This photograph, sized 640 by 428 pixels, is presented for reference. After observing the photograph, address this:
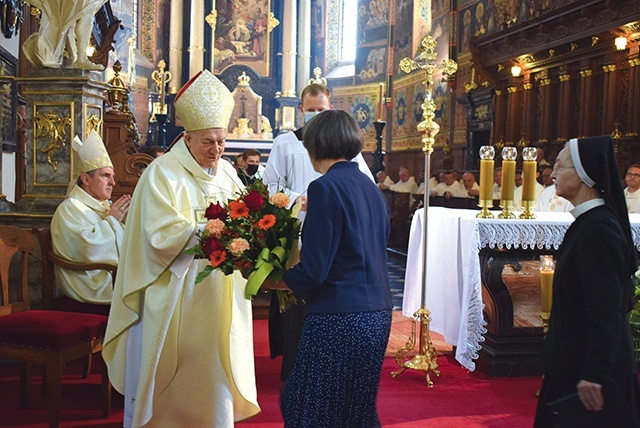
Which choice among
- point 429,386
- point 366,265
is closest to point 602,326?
point 366,265

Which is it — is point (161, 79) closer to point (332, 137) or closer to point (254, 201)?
point (254, 201)

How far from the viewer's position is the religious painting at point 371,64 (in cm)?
2109

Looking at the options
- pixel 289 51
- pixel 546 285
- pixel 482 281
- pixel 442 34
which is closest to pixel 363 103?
pixel 289 51

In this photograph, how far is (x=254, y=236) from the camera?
8.73 feet

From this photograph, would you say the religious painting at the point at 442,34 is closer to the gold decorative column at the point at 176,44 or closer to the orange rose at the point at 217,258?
the gold decorative column at the point at 176,44

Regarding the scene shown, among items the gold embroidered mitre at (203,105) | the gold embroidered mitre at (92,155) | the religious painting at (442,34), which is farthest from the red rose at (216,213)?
the religious painting at (442,34)

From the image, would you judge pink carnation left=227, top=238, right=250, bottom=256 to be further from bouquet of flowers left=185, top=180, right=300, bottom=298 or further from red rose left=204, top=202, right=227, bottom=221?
red rose left=204, top=202, right=227, bottom=221

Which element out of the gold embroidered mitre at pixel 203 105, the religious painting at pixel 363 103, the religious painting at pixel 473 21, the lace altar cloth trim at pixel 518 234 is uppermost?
the religious painting at pixel 473 21

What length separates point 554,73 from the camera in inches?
448

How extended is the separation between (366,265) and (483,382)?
10.1ft

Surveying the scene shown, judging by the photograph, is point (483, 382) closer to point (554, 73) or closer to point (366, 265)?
point (366, 265)

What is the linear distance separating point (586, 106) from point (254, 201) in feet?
28.5

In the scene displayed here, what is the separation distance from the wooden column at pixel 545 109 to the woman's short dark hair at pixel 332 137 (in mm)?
9484

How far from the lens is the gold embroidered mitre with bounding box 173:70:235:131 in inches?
139
